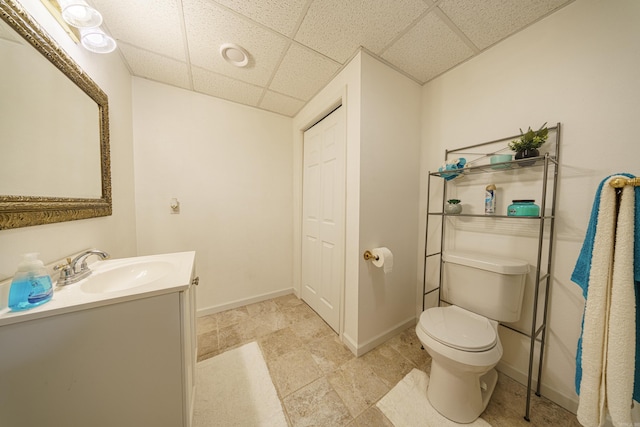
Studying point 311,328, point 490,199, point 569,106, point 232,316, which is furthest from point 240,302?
point 569,106

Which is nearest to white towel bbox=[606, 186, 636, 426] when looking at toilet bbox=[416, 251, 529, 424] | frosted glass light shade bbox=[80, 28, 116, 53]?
toilet bbox=[416, 251, 529, 424]

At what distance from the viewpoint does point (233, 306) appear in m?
2.05

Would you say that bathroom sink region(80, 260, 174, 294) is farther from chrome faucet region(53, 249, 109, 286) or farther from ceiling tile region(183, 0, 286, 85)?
ceiling tile region(183, 0, 286, 85)

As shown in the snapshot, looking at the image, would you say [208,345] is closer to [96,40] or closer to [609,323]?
[96,40]

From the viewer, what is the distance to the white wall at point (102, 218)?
2.29ft

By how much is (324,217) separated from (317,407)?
1.30 m

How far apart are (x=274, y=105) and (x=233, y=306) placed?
86.0 inches

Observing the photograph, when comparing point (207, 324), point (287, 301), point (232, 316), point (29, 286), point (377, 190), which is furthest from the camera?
point (287, 301)

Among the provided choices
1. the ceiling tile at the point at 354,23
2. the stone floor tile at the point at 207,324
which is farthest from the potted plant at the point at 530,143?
the stone floor tile at the point at 207,324

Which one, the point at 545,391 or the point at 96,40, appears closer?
the point at 96,40

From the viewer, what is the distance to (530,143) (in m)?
1.07

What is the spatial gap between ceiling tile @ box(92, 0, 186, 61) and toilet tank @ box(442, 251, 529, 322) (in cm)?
228

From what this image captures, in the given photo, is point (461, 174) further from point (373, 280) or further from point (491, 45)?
point (373, 280)

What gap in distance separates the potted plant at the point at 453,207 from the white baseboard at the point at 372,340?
1.05 m
